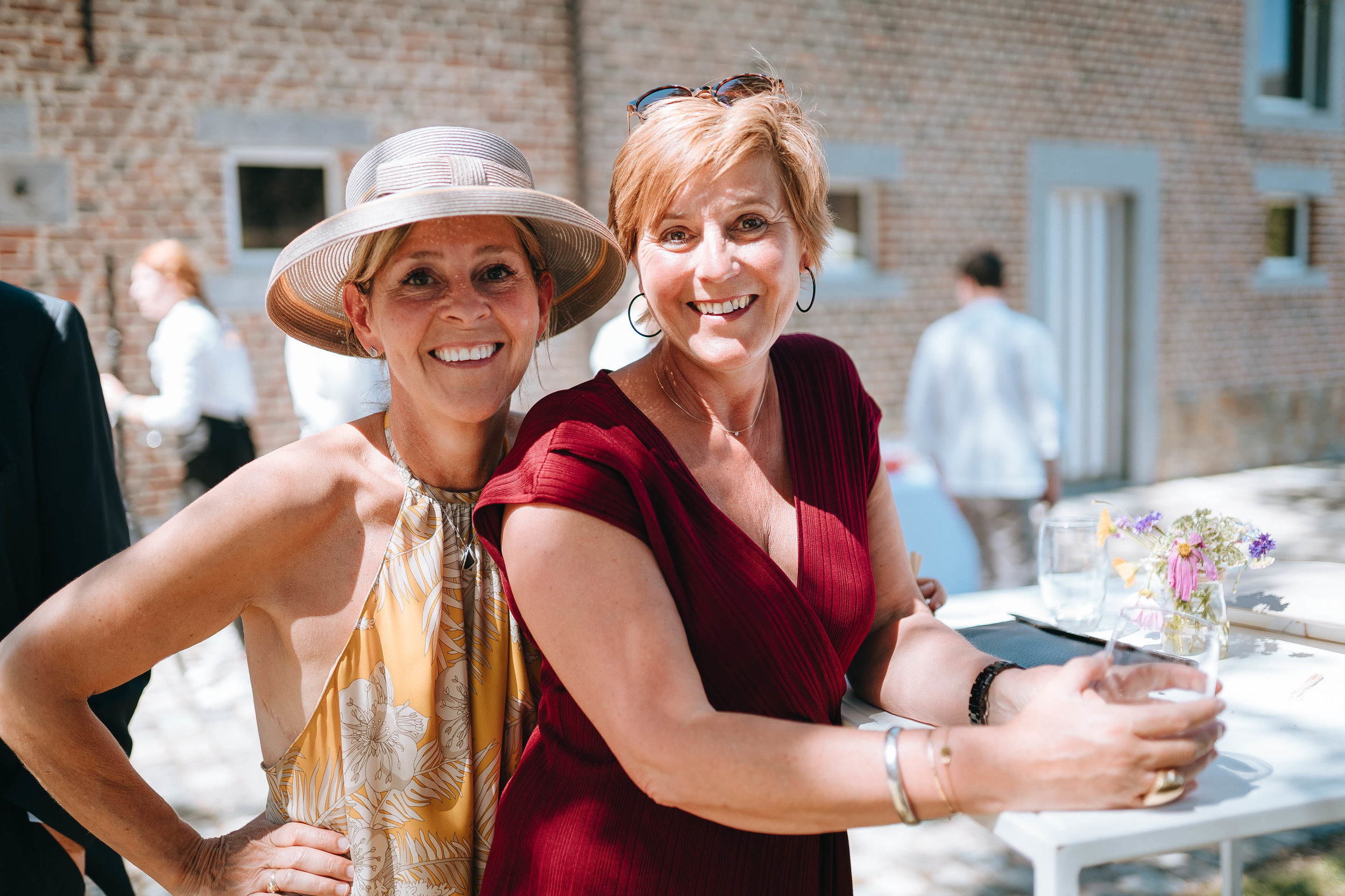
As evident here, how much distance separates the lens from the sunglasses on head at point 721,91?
1.63 metres

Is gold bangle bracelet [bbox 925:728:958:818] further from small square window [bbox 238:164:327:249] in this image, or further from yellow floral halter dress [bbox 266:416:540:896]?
small square window [bbox 238:164:327:249]

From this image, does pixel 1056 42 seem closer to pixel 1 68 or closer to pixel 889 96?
pixel 889 96

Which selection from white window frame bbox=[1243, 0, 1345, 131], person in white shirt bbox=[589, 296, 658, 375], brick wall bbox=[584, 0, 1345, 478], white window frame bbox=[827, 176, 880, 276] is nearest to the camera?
person in white shirt bbox=[589, 296, 658, 375]

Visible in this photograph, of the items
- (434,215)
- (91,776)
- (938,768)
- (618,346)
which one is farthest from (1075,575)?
(618,346)

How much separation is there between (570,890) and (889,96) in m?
8.37

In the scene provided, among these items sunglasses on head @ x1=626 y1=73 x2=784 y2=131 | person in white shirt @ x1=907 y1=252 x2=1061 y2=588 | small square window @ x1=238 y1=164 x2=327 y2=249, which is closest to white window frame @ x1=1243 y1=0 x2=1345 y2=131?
person in white shirt @ x1=907 y1=252 x2=1061 y2=588

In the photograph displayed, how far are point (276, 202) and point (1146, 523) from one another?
250 inches

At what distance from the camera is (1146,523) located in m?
2.03

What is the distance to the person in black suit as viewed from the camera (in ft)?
5.68

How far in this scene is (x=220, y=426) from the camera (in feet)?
17.5

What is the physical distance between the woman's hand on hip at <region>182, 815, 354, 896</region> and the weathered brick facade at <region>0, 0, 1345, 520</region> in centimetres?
551

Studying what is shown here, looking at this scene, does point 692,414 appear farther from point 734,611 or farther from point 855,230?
point 855,230

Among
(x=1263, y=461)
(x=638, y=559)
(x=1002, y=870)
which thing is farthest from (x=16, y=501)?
(x=1263, y=461)

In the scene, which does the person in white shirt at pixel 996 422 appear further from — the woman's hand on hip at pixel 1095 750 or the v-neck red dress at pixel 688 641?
the woman's hand on hip at pixel 1095 750
